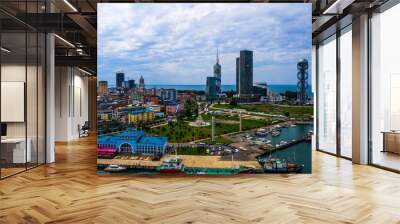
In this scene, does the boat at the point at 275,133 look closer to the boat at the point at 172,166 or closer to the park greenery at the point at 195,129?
the park greenery at the point at 195,129

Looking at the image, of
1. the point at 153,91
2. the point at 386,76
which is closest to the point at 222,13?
the point at 153,91

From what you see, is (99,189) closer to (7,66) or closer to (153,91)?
(153,91)

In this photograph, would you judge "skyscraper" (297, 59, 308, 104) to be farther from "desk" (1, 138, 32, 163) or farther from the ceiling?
"desk" (1, 138, 32, 163)

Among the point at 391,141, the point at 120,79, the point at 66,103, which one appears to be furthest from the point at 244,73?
the point at 66,103

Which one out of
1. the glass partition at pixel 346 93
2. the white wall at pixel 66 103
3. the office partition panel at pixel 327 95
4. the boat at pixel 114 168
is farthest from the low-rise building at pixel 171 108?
the white wall at pixel 66 103

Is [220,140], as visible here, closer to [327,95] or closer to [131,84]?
[131,84]

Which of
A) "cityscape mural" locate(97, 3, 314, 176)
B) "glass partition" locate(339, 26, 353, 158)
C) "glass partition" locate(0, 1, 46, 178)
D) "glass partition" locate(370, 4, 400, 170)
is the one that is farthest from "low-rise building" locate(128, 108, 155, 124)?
"glass partition" locate(339, 26, 353, 158)
